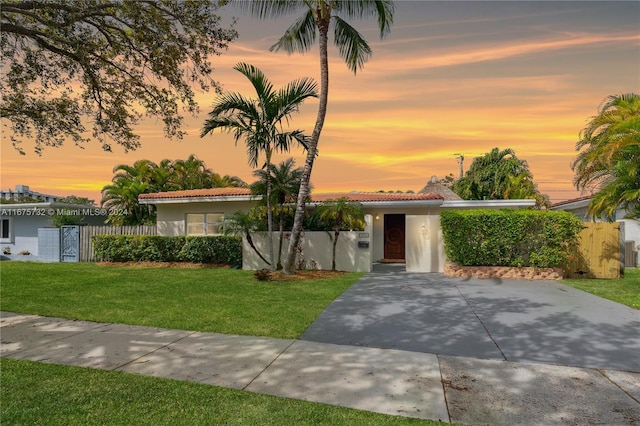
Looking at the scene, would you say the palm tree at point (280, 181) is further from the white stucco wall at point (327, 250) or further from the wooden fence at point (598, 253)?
the wooden fence at point (598, 253)

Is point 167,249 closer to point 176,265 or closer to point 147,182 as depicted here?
point 176,265

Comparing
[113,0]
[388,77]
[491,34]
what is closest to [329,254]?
[388,77]

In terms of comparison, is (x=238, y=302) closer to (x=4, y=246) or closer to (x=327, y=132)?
(x=327, y=132)

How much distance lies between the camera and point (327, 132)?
12797mm

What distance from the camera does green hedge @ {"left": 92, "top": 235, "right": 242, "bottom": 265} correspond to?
15.7 metres

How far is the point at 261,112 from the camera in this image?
12430 mm

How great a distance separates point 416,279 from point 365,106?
6.22 m

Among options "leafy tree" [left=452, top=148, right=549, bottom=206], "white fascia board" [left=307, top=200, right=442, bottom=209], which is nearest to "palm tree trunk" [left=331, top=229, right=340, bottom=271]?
"white fascia board" [left=307, top=200, right=442, bottom=209]

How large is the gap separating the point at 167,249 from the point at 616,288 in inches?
626

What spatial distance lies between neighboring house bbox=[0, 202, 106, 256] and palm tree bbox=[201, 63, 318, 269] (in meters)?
14.1

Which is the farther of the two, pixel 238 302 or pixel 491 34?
pixel 491 34

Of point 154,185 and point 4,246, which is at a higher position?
point 154,185

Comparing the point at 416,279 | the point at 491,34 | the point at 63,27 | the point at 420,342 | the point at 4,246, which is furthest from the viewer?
the point at 4,246

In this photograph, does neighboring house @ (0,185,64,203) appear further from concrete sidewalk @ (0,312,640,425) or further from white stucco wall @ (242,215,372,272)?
concrete sidewalk @ (0,312,640,425)
